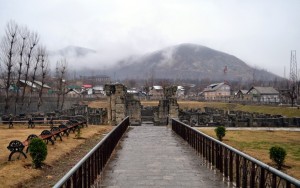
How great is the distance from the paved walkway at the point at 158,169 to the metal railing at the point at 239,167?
1.06ft

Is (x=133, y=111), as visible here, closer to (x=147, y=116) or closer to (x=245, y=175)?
(x=147, y=116)

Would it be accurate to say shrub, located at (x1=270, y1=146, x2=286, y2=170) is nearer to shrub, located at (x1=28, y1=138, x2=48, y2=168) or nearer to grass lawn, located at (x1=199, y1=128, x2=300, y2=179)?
grass lawn, located at (x1=199, y1=128, x2=300, y2=179)

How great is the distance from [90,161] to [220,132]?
15151mm

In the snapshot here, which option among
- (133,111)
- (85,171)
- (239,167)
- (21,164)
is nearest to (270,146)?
(239,167)

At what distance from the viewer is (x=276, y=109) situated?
5659 cm

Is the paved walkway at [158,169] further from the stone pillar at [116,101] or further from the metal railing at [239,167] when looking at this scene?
the stone pillar at [116,101]

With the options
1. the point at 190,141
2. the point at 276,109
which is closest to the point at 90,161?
the point at 190,141

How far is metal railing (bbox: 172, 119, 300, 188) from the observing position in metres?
6.52

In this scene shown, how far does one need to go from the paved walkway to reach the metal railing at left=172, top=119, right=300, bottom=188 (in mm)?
324

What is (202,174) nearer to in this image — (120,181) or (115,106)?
(120,181)

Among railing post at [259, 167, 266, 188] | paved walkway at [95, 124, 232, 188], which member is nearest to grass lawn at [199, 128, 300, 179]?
paved walkway at [95, 124, 232, 188]

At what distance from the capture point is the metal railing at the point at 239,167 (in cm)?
652

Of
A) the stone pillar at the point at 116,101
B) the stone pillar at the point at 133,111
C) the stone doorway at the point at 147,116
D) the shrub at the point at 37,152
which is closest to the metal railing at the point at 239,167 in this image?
the shrub at the point at 37,152

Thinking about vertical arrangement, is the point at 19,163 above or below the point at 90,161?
below
